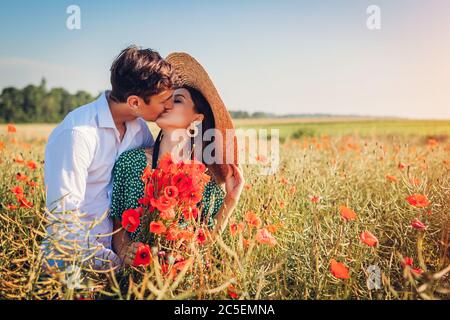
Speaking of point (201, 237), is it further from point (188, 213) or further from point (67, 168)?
point (67, 168)

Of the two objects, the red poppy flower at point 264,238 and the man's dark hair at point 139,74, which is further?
the man's dark hair at point 139,74

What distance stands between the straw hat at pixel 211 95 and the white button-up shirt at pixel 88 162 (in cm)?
37

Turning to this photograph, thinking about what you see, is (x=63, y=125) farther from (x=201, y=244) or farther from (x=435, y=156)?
(x=435, y=156)

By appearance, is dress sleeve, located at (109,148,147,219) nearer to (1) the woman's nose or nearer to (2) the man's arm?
(2) the man's arm

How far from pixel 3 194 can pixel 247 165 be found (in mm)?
1672

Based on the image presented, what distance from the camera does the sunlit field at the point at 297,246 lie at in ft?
5.36

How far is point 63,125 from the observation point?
2.19 meters

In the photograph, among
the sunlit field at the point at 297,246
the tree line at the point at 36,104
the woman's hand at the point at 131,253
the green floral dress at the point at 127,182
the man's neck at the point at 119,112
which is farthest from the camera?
the tree line at the point at 36,104

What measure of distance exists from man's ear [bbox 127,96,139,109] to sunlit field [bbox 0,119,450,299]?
0.40 meters

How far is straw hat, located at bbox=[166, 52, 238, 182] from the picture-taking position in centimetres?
236

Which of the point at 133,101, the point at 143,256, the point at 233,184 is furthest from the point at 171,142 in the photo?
the point at 143,256

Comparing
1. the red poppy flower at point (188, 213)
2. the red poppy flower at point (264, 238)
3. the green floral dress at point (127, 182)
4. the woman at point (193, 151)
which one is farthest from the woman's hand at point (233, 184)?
the red poppy flower at point (264, 238)

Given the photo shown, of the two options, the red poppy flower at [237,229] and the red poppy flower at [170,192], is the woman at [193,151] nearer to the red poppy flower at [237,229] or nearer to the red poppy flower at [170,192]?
the red poppy flower at [237,229]
